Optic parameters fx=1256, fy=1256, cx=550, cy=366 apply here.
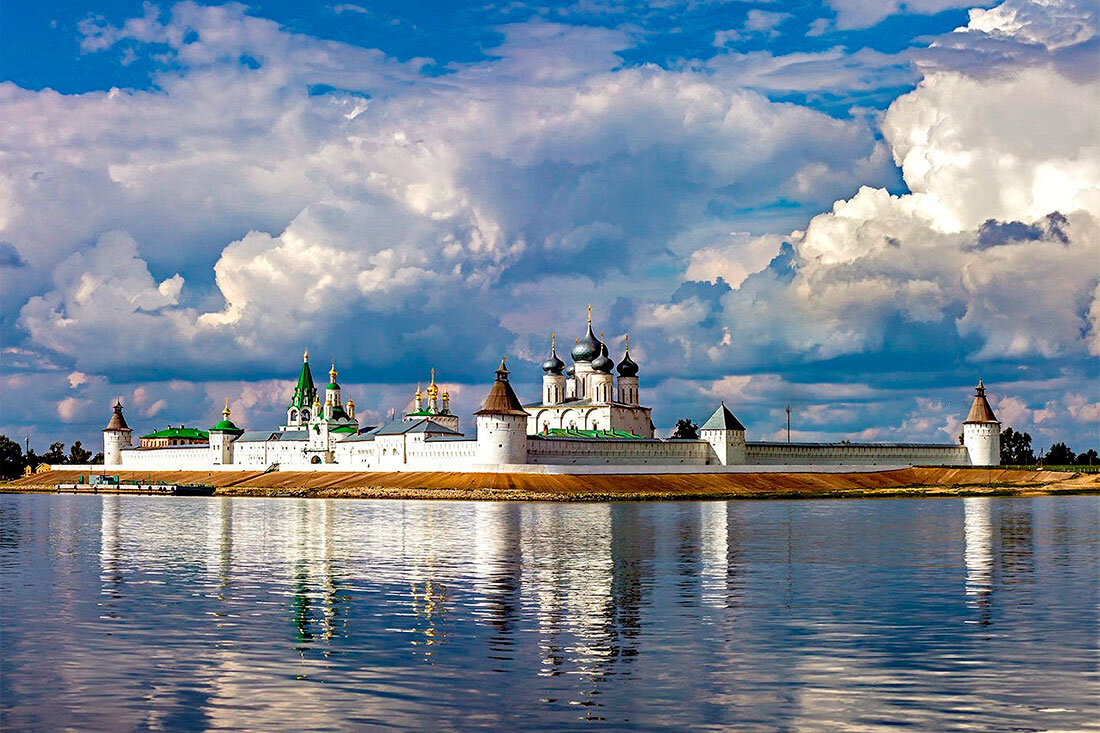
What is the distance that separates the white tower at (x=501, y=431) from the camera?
312ft

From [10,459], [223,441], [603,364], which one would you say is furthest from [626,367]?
[10,459]

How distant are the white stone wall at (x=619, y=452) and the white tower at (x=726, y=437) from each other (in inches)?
35.2

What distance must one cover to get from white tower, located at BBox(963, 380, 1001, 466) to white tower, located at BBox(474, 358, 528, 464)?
47405 millimetres

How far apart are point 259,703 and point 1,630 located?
845cm

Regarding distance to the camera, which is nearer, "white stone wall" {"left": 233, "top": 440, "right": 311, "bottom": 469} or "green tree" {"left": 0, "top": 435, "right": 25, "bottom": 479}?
"white stone wall" {"left": 233, "top": 440, "right": 311, "bottom": 469}

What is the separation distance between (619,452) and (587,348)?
1689 cm

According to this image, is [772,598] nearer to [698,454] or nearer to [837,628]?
[837,628]

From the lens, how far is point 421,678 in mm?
17344

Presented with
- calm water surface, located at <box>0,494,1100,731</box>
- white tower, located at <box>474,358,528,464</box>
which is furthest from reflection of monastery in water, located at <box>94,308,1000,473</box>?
calm water surface, located at <box>0,494,1100,731</box>

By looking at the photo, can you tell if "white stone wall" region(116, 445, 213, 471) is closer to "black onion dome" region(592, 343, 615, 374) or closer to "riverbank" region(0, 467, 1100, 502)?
"riverbank" region(0, 467, 1100, 502)

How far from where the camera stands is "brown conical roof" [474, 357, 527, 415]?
9525cm

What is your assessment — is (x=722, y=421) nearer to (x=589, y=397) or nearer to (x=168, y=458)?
(x=589, y=397)

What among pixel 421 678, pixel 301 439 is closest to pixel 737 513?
pixel 421 678

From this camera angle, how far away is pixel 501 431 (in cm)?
9544
